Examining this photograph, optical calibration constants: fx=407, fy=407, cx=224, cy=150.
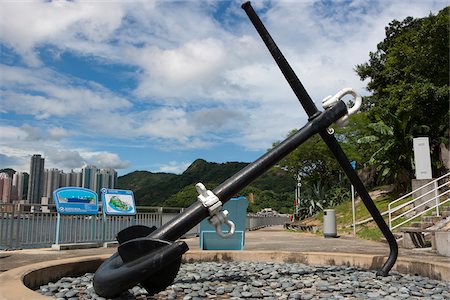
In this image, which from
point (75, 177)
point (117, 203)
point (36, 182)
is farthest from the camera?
point (75, 177)

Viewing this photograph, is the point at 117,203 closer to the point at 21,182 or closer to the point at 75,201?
the point at 75,201

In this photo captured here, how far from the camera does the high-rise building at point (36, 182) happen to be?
123 feet

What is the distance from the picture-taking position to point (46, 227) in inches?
364

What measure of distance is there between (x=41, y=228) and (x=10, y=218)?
0.83 m

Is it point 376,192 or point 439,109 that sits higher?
point 439,109

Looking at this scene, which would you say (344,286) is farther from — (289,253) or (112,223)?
(112,223)

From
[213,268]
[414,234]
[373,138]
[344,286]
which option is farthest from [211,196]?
[373,138]

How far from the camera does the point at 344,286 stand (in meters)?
4.34

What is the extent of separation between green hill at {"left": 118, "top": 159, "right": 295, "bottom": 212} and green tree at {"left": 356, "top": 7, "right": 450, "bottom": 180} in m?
Result: 28.8

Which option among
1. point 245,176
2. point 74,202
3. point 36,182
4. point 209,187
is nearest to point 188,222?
point 245,176

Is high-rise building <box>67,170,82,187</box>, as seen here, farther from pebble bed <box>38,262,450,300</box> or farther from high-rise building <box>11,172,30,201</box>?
pebble bed <box>38,262,450,300</box>

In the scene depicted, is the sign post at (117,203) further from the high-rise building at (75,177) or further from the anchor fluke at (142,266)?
the high-rise building at (75,177)

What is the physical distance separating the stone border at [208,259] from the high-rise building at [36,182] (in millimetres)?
34345

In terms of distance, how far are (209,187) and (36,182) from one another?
64.5 ft
